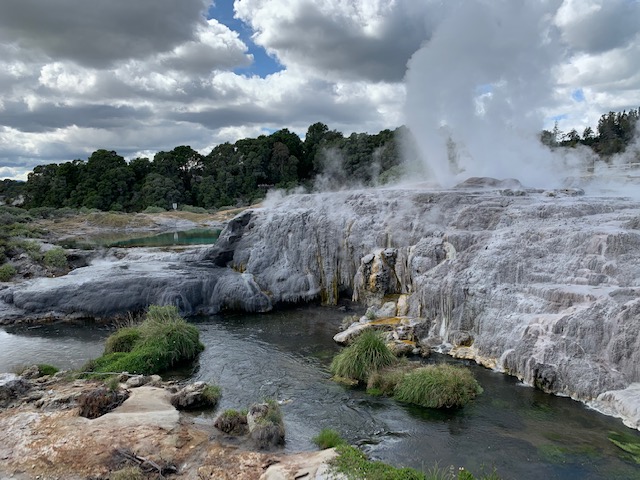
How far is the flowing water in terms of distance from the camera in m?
9.55

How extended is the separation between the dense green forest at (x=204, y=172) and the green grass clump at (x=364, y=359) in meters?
50.1

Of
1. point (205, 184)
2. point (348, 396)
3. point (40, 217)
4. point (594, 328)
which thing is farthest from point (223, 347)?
point (205, 184)

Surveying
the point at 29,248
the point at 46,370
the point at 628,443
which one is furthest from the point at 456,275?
the point at 29,248

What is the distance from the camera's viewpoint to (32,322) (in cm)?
2161

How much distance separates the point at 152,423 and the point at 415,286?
11.1 metres

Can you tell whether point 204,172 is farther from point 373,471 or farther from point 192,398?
point 373,471

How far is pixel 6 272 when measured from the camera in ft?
85.5

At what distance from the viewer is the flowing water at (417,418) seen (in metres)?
9.55

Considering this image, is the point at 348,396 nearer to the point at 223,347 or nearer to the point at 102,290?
the point at 223,347

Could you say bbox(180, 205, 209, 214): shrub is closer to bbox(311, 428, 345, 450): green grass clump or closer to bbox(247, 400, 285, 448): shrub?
bbox(247, 400, 285, 448): shrub

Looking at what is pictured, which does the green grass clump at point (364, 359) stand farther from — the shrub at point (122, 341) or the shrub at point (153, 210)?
the shrub at point (153, 210)

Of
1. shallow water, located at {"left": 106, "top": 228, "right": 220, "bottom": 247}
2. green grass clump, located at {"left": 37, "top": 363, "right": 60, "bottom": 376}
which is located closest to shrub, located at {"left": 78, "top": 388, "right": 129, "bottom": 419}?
green grass clump, located at {"left": 37, "top": 363, "right": 60, "bottom": 376}

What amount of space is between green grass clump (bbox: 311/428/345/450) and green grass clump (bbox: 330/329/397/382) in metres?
3.37

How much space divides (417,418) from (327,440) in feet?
8.68
